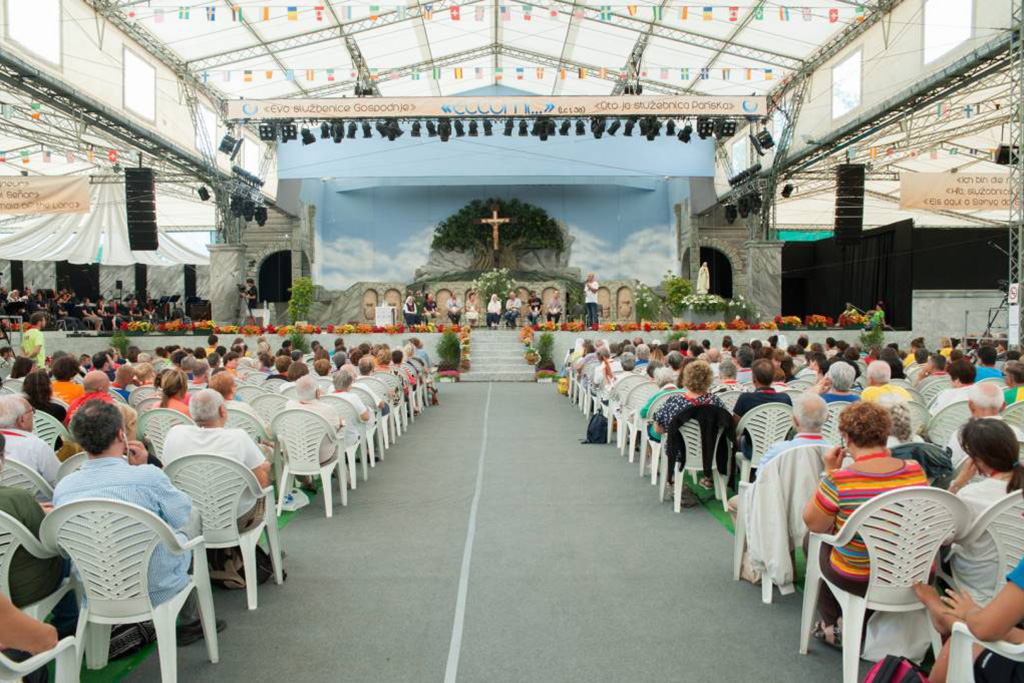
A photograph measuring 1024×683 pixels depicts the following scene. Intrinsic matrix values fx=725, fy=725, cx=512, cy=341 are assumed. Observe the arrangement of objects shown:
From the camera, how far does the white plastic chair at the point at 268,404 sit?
5453 mm

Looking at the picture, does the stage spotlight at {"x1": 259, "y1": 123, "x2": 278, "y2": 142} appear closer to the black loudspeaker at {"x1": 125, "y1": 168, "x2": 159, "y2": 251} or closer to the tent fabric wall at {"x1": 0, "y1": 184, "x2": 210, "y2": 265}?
the black loudspeaker at {"x1": 125, "y1": 168, "x2": 159, "y2": 251}

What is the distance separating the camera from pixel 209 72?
1647 cm

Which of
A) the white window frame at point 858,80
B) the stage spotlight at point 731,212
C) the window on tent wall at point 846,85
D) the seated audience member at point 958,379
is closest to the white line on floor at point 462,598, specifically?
the seated audience member at point 958,379

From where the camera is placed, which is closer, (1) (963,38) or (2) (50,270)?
(1) (963,38)

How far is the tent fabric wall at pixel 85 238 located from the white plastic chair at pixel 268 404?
1053 cm

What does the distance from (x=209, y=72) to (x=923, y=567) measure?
1763 centimetres

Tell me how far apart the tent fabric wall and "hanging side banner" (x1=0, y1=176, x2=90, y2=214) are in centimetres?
236

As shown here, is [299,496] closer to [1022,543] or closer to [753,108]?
[1022,543]

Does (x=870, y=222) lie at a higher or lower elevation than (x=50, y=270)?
higher

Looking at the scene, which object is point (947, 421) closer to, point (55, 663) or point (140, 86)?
point (55, 663)

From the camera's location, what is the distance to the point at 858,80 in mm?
14227

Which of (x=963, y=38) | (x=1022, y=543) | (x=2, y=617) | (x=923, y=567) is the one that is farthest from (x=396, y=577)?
(x=963, y=38)

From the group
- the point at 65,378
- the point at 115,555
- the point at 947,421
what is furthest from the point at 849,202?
the point at 115,555

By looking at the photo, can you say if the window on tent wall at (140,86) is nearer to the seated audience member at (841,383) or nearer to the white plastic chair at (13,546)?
the white plastic chair at (13,546)
